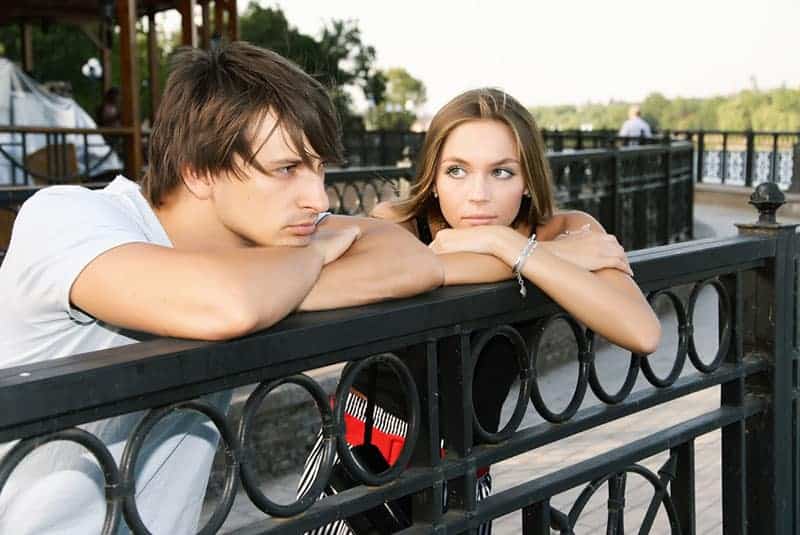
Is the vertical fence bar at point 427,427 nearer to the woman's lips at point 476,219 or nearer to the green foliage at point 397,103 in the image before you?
the woman's lips at point 476,219

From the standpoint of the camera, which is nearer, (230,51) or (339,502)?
(339,502)

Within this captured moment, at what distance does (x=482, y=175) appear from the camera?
2828 millimetres

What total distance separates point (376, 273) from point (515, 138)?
1.08 m

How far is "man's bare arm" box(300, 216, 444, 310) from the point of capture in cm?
184

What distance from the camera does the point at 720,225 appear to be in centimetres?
1598

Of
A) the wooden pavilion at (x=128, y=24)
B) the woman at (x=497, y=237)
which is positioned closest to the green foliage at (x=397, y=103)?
the wooden pavilion at (x=128, y=24)

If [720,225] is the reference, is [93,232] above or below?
above

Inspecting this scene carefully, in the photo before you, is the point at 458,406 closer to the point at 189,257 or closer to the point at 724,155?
the point at 189,257

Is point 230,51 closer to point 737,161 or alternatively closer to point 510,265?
point 510,265

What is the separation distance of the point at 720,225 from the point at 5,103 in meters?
10.3

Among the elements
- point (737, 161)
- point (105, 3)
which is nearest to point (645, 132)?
point (737, 161)

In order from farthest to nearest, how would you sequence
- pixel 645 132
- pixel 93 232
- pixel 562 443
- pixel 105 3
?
pixel 645 132 < pixel 105 3 < pixel 562 443 < pixel 93 232

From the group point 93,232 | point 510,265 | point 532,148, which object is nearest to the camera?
point 93,232

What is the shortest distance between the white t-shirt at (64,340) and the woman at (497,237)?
58 centimetres
